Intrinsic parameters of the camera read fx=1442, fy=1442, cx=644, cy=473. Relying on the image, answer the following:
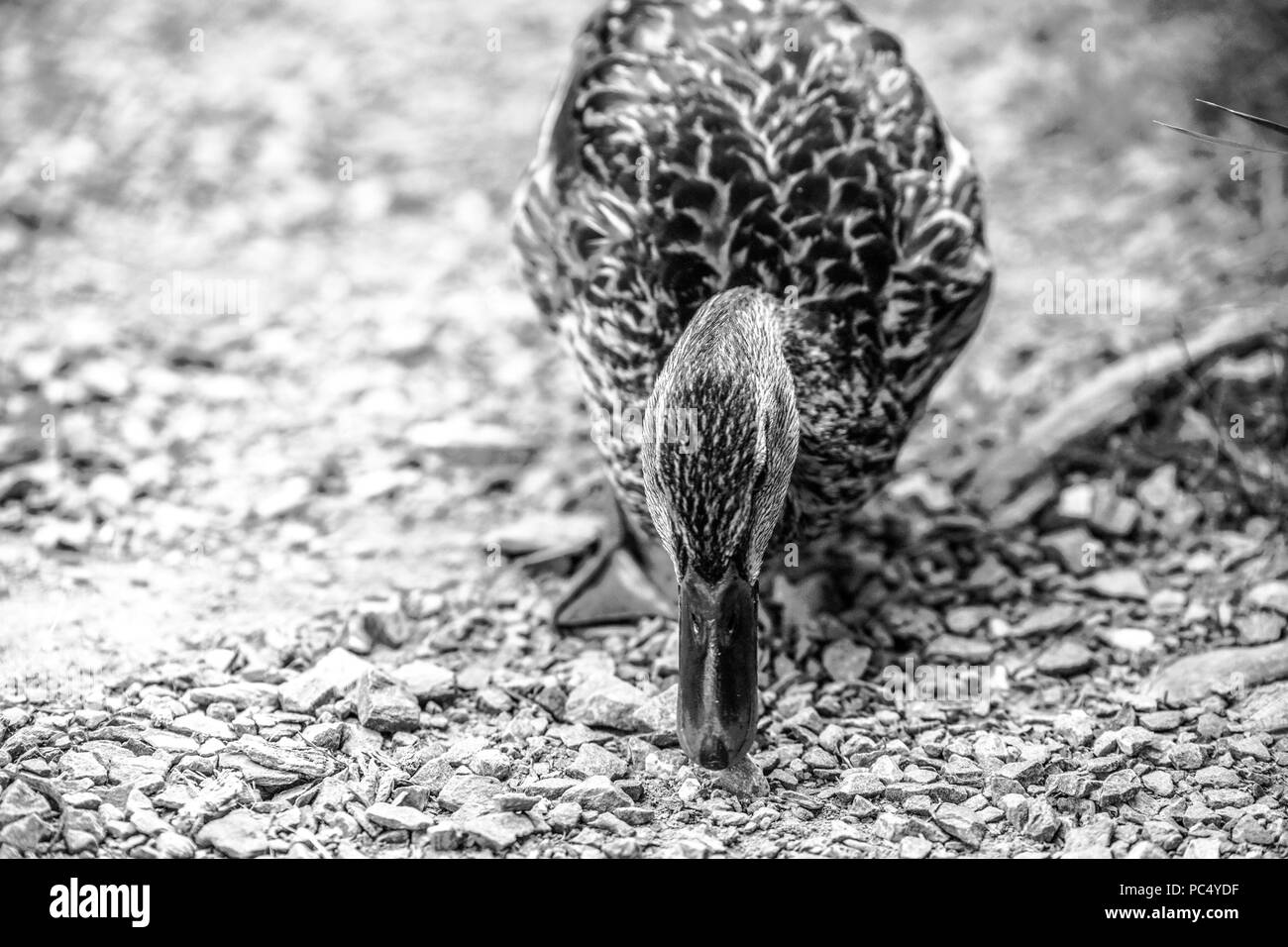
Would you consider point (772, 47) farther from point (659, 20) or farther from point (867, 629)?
point (867, 629)

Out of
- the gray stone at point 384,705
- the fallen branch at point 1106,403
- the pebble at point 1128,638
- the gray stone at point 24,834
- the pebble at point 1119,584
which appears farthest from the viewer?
the fallen branch at point 1106,403

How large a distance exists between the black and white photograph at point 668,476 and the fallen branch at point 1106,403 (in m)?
0.02

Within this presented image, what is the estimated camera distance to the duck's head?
3.31 meters

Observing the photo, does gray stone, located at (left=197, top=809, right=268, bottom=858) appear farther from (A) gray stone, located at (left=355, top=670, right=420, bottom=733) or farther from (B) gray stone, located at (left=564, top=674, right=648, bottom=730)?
(B) gray stone, located at (left=564, top=674, right=648, bottom=730)

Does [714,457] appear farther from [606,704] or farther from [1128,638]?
[1128,638]

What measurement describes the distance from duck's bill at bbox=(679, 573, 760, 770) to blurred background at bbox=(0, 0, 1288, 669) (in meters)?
1.19

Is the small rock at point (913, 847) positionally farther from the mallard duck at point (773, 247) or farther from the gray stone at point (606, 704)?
the gray stone at point (606, 704)

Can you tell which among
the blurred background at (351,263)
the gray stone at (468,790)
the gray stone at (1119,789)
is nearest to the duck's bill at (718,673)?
the gray stone at (468,790)

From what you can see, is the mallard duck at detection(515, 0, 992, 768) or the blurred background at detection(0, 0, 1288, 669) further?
the blurred background at detection(0, 0, 1288, 669)

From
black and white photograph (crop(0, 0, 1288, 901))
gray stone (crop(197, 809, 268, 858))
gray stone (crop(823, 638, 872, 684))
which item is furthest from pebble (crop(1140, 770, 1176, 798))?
gray stone (crop(197, 809, 268, 858))

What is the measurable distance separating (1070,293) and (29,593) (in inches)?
156

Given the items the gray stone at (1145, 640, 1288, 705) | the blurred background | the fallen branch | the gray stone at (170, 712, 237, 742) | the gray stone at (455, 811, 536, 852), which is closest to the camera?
the gray stone at (455, 811, 536, 852)

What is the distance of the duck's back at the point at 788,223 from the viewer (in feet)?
12.9

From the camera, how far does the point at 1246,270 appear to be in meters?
5.37
